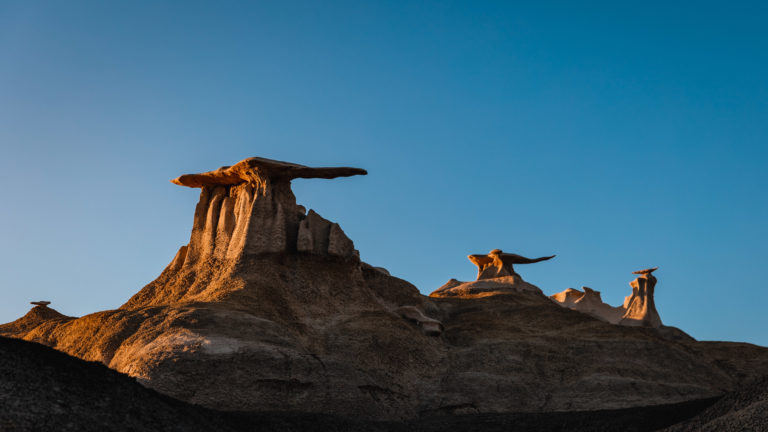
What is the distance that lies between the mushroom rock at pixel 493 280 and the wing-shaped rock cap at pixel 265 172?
19.1 m

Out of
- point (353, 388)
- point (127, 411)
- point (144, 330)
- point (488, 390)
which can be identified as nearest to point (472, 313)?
point (488, 390)

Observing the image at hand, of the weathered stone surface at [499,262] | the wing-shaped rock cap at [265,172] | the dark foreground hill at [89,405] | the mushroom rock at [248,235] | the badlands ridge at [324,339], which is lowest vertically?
the dark foreground hill at [89,405]

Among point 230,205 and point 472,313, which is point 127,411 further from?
point 472,313

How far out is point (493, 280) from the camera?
252 ft

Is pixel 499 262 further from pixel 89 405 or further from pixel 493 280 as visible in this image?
pixel 89 405

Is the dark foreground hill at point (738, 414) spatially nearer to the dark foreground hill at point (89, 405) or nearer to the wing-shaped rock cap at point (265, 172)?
the dark foreground hill at point (89, 405)

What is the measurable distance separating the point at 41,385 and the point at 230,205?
30.7 meters

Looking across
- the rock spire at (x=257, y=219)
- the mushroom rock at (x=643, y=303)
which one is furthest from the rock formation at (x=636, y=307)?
the rock spire at (x=257, y=219)

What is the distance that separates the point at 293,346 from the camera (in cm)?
3928

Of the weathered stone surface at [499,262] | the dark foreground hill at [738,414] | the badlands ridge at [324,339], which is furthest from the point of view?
the weathered stone surface at [499,262]

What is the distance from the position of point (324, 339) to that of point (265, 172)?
1294 centimetres

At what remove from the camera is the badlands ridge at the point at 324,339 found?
36.3 metres

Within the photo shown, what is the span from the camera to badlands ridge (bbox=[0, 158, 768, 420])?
119 feet

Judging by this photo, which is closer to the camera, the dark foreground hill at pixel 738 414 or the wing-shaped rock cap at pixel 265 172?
the dark foreground hill at pixel 738 414
